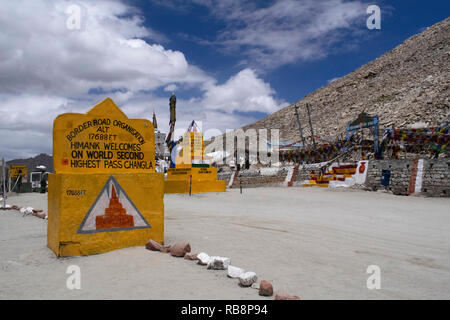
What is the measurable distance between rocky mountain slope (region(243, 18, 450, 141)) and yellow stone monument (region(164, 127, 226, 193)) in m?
30.1

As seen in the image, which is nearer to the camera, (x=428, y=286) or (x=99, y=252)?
(x=428, y=286)

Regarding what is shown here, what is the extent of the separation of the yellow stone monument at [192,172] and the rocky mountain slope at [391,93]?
30085mm

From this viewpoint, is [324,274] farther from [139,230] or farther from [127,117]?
[127,117]

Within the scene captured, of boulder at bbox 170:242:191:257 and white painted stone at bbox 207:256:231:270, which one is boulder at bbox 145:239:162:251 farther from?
white painted stone at bbox 207:256:231:270

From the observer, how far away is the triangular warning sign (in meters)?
4.50

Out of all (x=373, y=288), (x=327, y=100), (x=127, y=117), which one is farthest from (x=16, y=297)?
(x=327, y=100)

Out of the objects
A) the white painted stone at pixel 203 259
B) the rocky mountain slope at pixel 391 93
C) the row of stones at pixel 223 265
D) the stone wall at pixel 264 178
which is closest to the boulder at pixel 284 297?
the row of stones at pixel 223 265

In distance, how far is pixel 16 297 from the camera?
3.09m

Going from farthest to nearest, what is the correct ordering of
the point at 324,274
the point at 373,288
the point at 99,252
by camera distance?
the point at 99,252 → the point at 324,274 → the point at 373,288

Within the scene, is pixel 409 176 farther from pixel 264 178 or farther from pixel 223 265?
pixel 223 265

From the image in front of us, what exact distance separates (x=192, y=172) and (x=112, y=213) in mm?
12485

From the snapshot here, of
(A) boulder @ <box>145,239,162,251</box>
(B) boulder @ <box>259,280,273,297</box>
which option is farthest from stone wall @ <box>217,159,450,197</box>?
(B) boulder @ <box>259,280,273,297</box>
